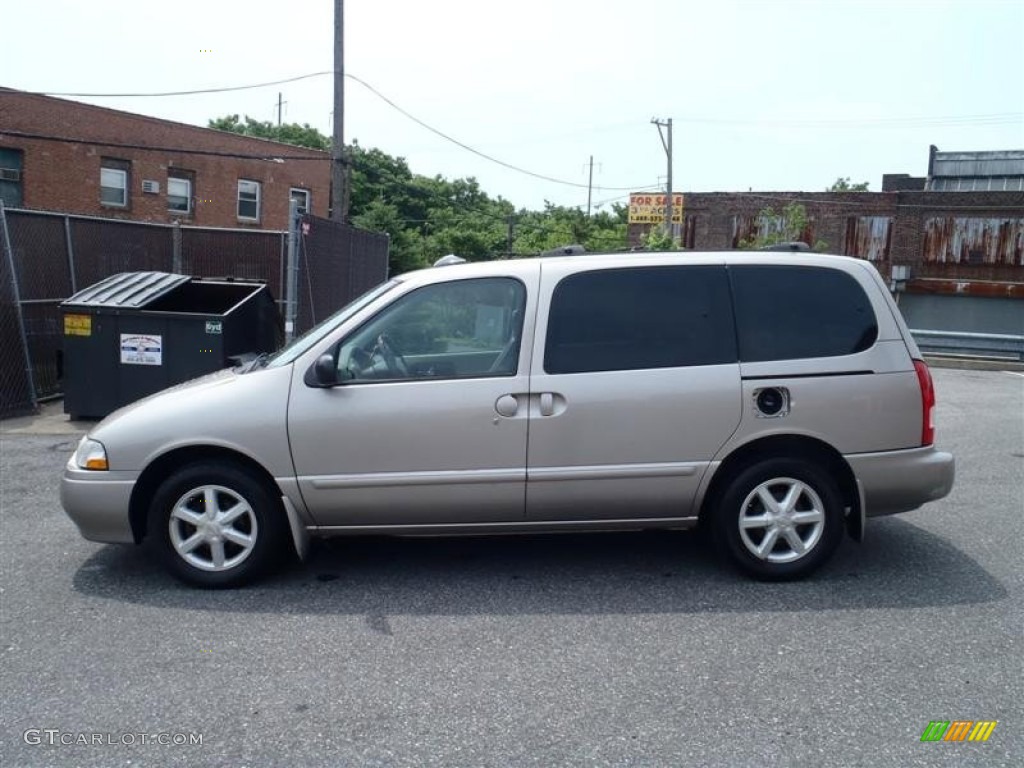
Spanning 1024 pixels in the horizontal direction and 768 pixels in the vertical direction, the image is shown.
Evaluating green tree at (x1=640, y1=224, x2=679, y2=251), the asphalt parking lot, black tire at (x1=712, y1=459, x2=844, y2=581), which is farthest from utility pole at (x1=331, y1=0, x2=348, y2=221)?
black tire at (x1=712, y1=459, x2=844, y2=581)

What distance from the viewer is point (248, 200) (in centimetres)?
3316

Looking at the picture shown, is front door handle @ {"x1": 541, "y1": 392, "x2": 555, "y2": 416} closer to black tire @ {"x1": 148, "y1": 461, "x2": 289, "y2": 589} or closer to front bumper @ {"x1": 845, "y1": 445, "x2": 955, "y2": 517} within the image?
black tire @ {"x1": 148, "y1": 461, "x2": 289, "y2": 589}

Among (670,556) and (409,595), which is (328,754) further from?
(670,556)

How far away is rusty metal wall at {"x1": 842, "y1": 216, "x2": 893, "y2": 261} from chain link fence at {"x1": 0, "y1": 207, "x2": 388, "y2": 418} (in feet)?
100

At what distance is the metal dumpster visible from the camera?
9984mm

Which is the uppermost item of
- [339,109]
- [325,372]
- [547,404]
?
[339,109]

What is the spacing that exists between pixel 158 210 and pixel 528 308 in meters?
28.2

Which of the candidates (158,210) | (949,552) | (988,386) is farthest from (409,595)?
(158,210)

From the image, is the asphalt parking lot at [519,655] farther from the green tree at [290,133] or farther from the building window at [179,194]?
the green tree at [290,133]

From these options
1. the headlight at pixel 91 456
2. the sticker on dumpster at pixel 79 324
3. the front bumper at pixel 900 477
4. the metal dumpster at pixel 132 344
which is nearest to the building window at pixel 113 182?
the metal dumpster at pixel 132 344

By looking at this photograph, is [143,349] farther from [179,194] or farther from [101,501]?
[179,194]

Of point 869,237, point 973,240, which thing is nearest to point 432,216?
point 869,237

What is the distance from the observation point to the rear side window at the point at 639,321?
497 centimetres

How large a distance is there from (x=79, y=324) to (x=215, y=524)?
20.1 feet
